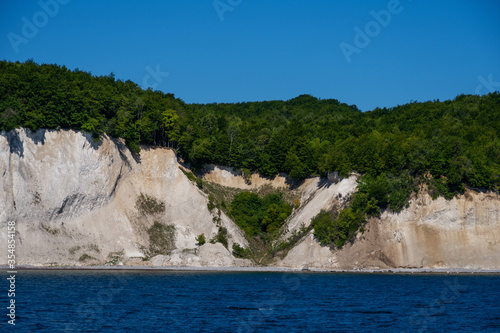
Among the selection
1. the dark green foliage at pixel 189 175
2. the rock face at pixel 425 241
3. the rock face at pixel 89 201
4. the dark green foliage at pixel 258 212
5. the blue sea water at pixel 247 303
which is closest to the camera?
the blue sea water at pixel 247 303

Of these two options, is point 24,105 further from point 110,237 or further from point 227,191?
point 227,191

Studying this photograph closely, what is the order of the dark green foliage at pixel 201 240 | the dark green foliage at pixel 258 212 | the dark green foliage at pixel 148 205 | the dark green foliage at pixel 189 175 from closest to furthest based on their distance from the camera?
1. the dark green foliage at pixel 201 240
2. the dark green foliage at pixel 148 205
3. the dark green foliage at pixel 258 212
4. the dark green foliage at pixel 189 175

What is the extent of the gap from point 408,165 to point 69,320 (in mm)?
57924

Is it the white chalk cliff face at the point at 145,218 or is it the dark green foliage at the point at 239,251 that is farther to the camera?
the dark green foliage at the point at 239,251

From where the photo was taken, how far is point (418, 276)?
75.8 m

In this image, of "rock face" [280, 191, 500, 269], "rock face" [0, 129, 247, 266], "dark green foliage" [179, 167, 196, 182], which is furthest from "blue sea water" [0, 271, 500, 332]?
"dark green foliage" [179, 167, 196, 182]

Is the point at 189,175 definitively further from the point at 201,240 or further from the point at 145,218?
the point at 201,240

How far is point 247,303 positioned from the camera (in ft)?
165

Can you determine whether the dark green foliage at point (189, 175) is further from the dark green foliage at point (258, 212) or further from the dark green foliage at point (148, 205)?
the dark green foliage at point (258, 212)


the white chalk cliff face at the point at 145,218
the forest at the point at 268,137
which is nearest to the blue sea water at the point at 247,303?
the white chalk cliff face at the point at 145,218

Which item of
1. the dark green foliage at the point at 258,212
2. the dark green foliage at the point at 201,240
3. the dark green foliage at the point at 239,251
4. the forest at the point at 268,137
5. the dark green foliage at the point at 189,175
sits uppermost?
the forest at the point at 268,137

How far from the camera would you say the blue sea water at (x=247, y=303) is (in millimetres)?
40500

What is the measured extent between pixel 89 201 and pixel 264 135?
103ft

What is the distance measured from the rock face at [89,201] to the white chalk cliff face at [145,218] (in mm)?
117
